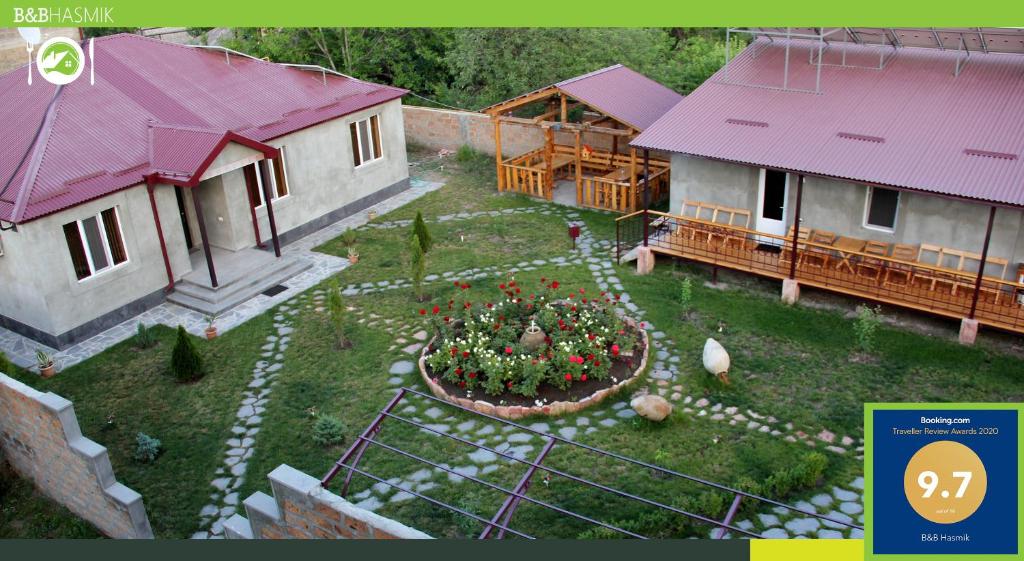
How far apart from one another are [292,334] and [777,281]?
31.6ft

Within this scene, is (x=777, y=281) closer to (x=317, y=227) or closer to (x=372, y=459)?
(x=372, y=459)

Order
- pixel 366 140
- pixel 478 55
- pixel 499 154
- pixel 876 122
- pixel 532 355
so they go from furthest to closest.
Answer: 1. pixel 478 55
2. pixel 499 154
3. pixel 366 140
4. pixel 876 122
5. pixel 532 355

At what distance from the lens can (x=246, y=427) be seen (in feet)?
44.9

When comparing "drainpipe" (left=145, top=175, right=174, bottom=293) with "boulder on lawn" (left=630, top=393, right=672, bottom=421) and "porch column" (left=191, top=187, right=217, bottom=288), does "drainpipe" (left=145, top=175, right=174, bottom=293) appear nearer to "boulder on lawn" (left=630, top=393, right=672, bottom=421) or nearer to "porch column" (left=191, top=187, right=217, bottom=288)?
"porch column" (left=191, top=187, right=217, bottom=288)

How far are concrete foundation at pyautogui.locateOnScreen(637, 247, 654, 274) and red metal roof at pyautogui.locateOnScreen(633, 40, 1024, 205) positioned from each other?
221 cm

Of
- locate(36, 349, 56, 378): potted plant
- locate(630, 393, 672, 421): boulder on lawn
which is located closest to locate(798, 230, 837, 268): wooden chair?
locate(630, 393, 672, 421): boulder on lawn

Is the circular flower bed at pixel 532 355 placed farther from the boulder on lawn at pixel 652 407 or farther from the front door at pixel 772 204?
the front door at pixel 772 204

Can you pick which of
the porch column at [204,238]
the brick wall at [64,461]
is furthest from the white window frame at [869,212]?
the brick wall at [64,461]

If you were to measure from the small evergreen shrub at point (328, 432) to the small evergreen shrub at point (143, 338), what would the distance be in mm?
5226

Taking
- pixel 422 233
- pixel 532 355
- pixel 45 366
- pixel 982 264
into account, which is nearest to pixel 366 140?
pixel 422 233

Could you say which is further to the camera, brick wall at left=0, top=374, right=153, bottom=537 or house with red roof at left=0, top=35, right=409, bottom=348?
house with red roof at left=0, top=35, right=409, bottom=348

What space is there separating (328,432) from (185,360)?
11.7 feet

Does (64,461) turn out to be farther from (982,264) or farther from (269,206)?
(982,264)

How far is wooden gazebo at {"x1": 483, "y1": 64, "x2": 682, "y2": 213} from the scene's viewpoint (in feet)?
69.7
